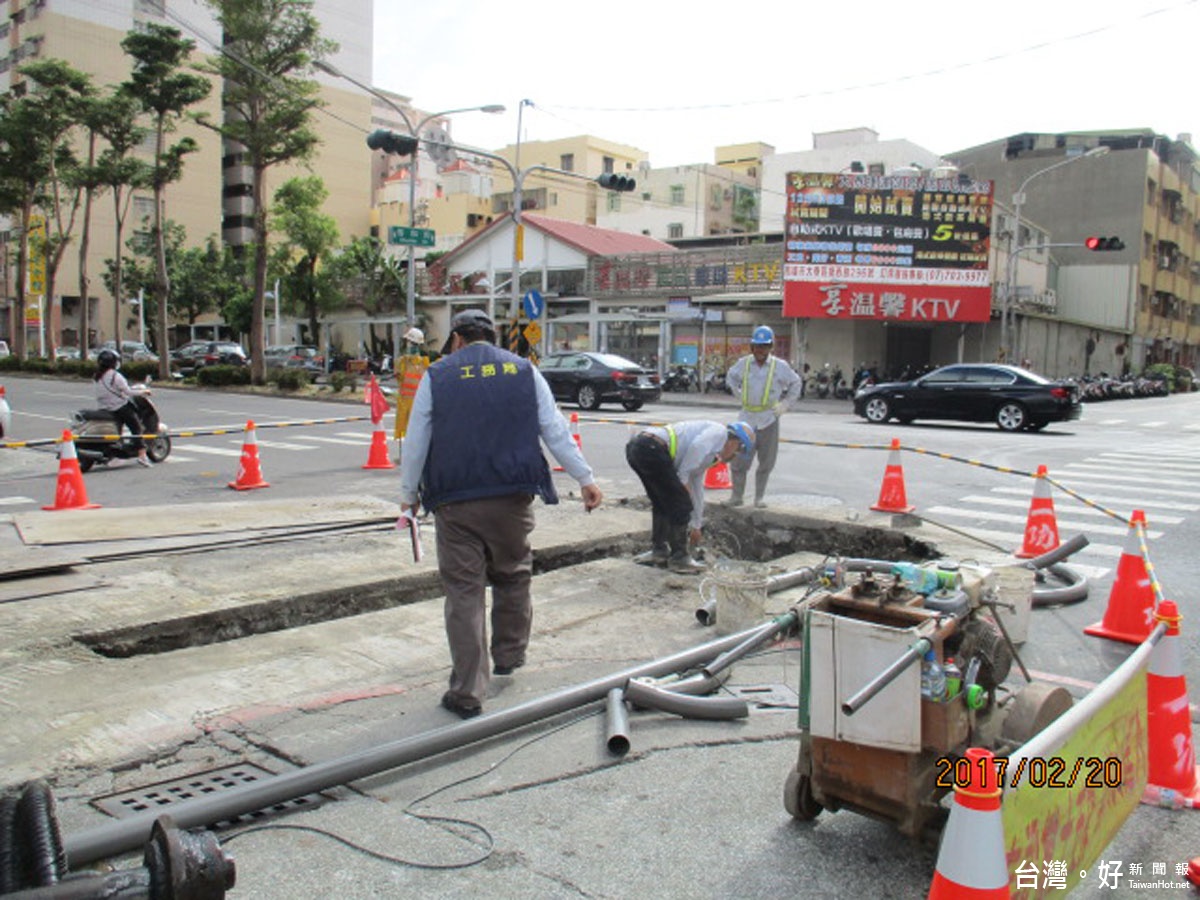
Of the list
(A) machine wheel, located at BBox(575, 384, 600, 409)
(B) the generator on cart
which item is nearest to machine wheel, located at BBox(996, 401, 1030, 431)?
(A) machine wheel, located at BBox(575, 384, 600, 409)

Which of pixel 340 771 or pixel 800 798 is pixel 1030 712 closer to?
pixel 800 798

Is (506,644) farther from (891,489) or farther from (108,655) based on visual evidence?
(891,489)

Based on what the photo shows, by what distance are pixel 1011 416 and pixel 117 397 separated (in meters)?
17.3

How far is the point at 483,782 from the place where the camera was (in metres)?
3.61

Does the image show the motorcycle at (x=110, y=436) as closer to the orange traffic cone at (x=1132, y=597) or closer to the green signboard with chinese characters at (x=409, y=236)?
the green signboard with chinese characters at (x=409, y=236)

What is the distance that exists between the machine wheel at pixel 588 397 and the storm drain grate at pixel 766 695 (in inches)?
767

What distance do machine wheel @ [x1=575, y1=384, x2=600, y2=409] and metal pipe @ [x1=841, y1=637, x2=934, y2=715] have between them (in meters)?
21.3

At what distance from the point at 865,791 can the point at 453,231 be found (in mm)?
69461

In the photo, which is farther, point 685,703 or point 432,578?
point 432,578

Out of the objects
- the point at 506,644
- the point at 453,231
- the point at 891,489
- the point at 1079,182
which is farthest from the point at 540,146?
the point at 506,644

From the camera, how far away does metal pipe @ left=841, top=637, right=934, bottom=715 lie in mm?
2723

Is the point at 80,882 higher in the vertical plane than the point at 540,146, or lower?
lower

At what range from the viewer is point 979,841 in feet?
7.14

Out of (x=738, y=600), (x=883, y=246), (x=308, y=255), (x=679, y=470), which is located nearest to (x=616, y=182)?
(x=883, y=246)
